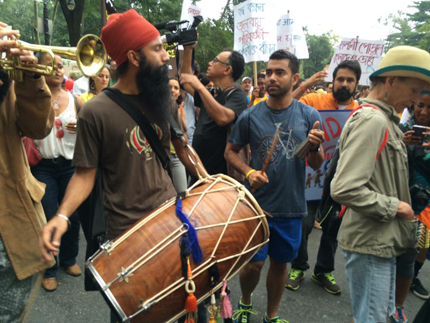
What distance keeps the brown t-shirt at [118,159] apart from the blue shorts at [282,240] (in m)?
1.12

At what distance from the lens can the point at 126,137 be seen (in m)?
1.95

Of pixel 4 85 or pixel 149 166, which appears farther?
pixel 149 166

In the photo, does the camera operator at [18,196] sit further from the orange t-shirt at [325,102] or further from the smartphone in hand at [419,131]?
the orange t-shirt at [325,102]

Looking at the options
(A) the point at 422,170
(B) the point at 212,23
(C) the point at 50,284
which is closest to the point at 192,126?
(C) the point at 50,284

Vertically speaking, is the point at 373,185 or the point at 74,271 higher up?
the point at 373,185

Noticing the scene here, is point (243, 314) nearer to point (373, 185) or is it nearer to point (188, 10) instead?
point (373, 185)

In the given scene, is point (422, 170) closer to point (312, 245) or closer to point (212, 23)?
point (312, 245)

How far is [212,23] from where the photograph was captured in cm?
2069

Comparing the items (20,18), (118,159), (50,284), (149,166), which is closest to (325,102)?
(149,166)

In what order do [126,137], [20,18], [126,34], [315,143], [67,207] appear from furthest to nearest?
1. [20,18]
2. [315,143]
3. [126,34]
4. [126,137]
5. [67,207]

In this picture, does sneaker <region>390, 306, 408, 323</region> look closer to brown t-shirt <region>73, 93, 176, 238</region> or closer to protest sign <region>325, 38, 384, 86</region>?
brown t-shirt <region>73, 93, 176, 238</region>

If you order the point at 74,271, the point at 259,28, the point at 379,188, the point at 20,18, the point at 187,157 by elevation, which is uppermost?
the point at 20,18

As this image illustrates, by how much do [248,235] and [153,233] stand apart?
51 cm

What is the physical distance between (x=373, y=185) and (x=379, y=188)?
1.5 inches
